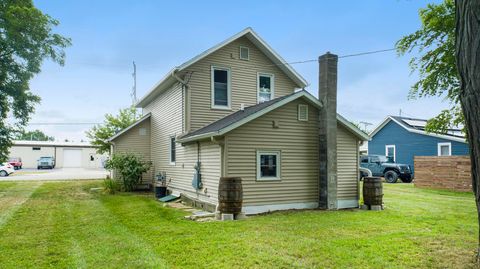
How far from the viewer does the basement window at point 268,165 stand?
998 cm

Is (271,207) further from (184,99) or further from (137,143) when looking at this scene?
(137,143)

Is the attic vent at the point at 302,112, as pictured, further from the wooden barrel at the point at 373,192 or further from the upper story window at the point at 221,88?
the upper story window at the point at 221,88

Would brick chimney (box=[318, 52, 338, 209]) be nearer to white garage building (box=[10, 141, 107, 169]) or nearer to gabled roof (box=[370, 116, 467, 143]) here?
gabled roof (box=[370, 116, 467, 143])

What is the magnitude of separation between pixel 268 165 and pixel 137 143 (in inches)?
358

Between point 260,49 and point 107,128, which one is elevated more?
point 260,49

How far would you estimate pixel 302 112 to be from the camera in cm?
1059

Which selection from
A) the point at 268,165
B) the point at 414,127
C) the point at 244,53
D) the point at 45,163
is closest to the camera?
the point at 268,165

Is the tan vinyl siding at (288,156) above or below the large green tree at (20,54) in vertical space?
below

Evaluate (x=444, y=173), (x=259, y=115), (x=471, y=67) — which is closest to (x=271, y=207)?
(x=259, y=115)

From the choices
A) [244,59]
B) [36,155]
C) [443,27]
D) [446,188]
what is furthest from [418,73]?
[36,155]

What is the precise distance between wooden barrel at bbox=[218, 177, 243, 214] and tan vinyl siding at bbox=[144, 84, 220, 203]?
953mm

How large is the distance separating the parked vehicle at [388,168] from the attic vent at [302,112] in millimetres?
13813

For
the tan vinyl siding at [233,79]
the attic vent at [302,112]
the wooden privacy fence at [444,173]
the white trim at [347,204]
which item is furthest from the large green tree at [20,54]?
the wooden privacy fence at [444,173]

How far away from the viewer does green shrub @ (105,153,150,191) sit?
50.6 ft
